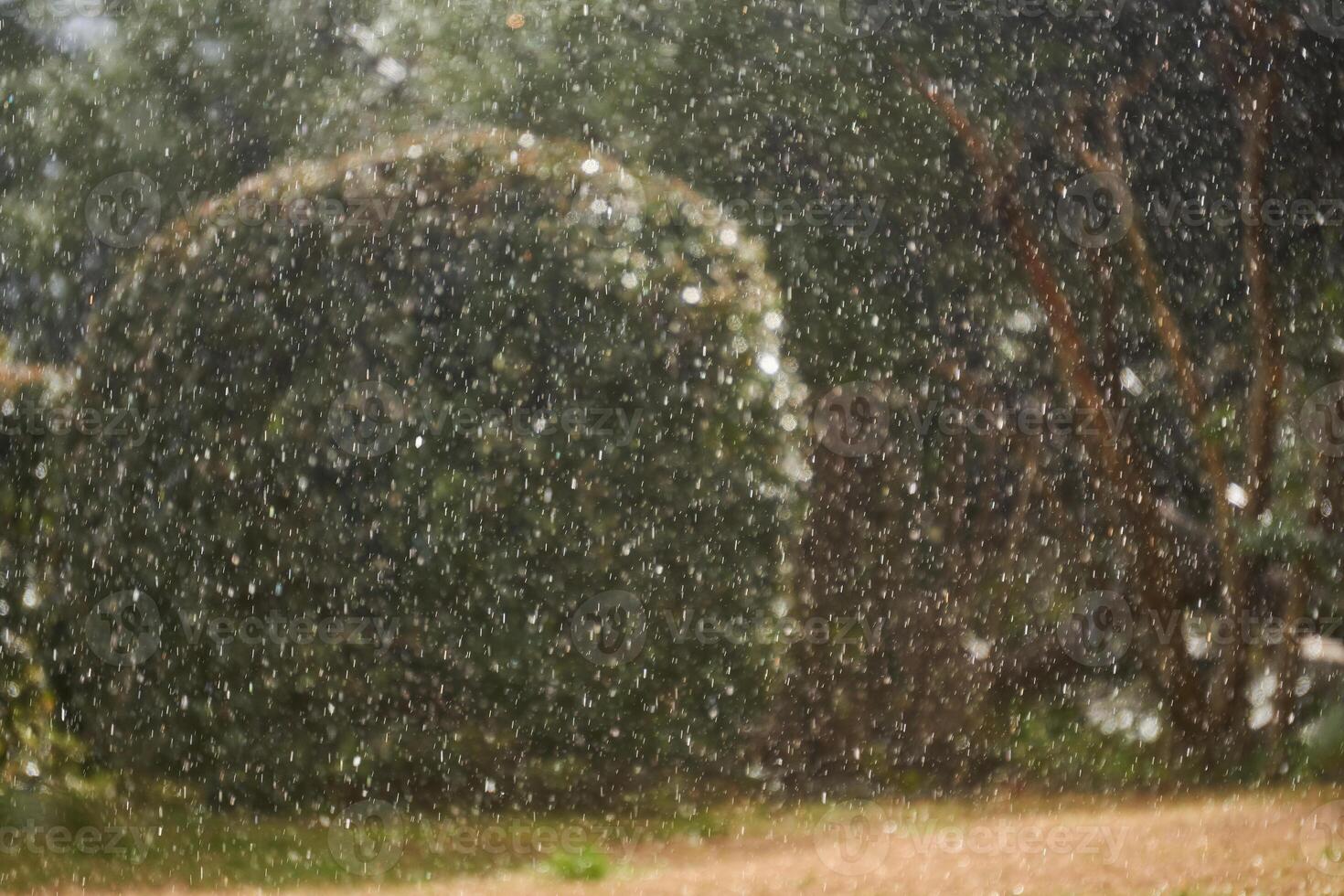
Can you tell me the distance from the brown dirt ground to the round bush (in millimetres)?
85

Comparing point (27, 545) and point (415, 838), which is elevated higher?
point (27, 545)

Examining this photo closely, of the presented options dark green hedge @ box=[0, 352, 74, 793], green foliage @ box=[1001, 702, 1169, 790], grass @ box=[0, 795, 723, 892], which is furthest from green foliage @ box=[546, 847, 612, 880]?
dark green hedge @ box=[0, 352, 74, 793]

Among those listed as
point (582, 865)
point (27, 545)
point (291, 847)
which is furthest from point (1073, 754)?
point (27, 545)

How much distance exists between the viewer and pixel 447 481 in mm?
990

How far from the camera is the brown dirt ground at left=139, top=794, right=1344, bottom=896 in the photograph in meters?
1.01

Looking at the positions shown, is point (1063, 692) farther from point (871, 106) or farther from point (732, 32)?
point (732, 32)

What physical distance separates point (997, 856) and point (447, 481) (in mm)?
587

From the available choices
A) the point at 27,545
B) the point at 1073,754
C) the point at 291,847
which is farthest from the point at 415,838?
the point at 1073,754

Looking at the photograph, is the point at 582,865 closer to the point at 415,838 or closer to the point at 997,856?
the point at 415,838

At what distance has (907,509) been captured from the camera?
996 millimetres

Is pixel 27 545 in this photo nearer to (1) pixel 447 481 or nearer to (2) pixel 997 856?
(1) pixel 447 481

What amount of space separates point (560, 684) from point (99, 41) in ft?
2.49

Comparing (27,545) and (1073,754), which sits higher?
(27,545)

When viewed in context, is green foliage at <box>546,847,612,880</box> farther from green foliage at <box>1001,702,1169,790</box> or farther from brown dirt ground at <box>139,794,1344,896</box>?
green foliage at <box>1001,702,1169,790</box>
